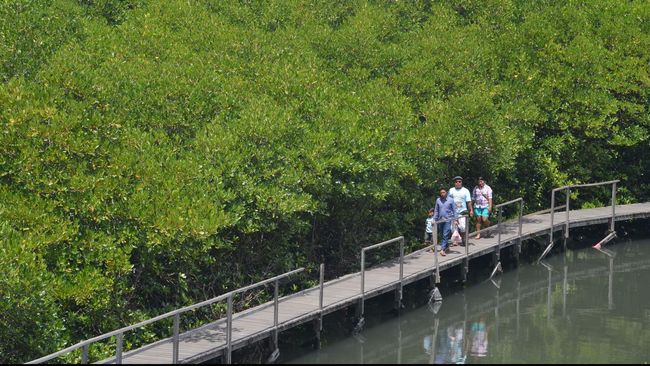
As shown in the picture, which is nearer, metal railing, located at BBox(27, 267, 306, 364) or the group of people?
metal railing, located at BBox(27, 267, 306, 364)

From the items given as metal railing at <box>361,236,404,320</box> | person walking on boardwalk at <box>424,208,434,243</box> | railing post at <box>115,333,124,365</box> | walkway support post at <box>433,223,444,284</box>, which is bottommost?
railing post at <box>115,333,124,365</box>

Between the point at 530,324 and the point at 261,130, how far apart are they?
7672 mm

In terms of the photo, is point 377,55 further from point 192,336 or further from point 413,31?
point 192,336

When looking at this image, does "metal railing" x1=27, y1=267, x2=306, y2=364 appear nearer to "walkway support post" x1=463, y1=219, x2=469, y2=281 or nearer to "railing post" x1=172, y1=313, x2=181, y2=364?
"railing post" x1=172, y1=313, x2=181, y2=364

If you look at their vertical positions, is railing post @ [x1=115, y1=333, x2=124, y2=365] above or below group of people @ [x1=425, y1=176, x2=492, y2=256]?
below

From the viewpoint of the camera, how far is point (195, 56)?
105 ft

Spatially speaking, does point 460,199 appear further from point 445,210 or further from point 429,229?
point 429,229

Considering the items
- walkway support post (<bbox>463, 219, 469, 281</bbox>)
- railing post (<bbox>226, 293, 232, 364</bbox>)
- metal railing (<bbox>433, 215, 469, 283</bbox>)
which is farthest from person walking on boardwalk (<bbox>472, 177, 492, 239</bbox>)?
railing post (<bbox>226, 293, 232, 364</bbox>)

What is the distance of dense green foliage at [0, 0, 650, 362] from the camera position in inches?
954

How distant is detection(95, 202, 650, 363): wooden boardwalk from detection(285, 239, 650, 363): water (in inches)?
35.7

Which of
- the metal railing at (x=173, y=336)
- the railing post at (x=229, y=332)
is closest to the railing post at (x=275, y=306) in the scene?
the metal railing at (x=173, y=336)

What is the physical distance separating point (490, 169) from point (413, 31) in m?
5.89

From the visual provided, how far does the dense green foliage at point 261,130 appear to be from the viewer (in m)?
24.2

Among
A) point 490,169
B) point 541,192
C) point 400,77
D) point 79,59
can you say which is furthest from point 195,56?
point 541,192
